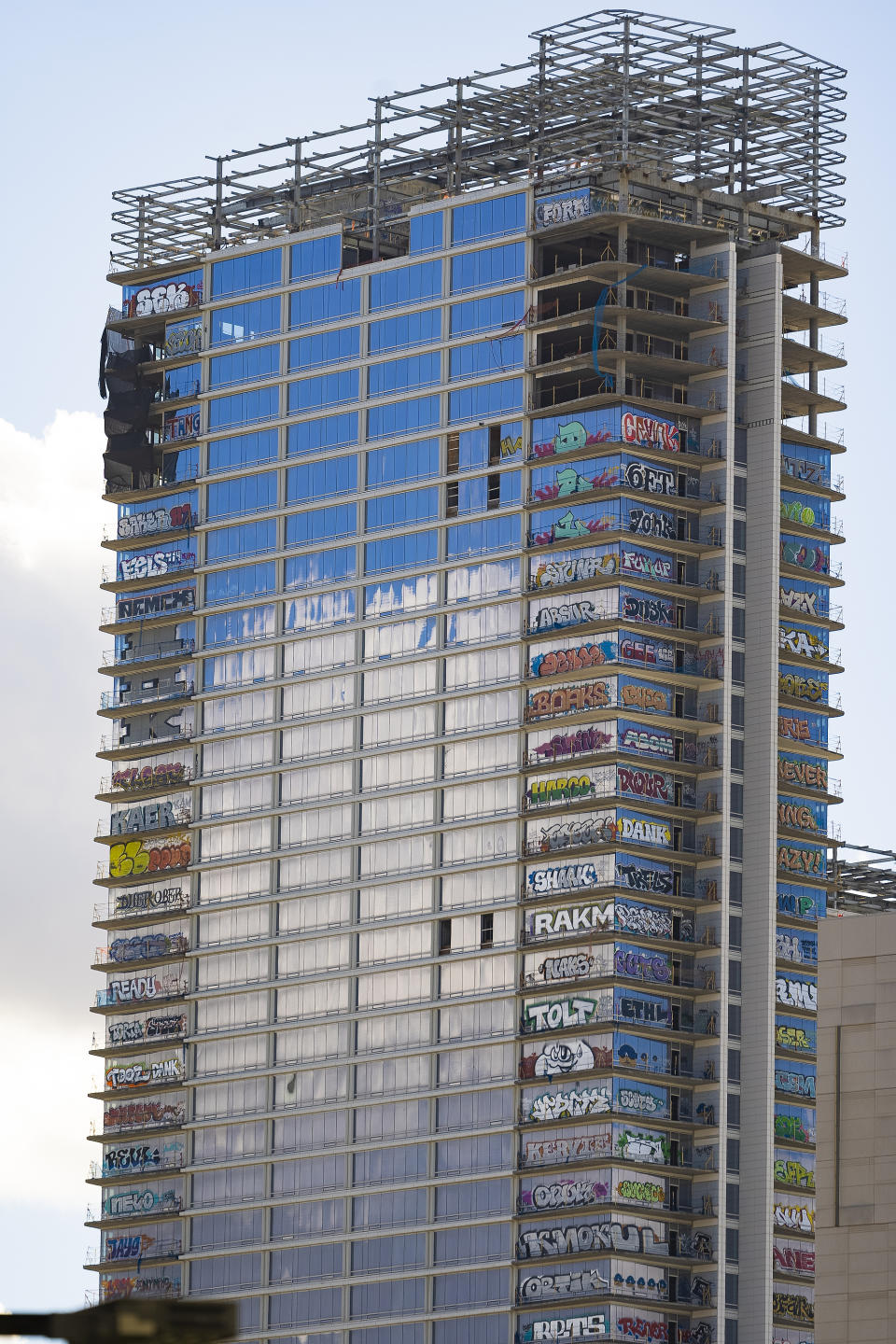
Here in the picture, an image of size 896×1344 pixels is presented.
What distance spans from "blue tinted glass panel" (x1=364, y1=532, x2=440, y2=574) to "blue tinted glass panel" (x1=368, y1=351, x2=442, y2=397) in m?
9.94

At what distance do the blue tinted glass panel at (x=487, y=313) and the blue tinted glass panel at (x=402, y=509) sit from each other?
34.7 feet

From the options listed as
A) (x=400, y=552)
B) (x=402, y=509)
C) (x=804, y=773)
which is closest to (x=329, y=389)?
(x=402, y=509)

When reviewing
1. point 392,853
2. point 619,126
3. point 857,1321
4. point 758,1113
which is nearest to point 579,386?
point 619,126

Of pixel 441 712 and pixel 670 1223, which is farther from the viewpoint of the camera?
pixel 441 712

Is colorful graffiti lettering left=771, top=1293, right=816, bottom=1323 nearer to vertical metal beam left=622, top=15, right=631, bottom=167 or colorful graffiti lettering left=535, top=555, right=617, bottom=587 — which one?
colorful graffiti lettering left=535, top=555, right=617, bottom=587

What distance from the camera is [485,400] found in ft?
610

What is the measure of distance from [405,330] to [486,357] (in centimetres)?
861

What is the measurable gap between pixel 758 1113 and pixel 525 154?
64.3 meters

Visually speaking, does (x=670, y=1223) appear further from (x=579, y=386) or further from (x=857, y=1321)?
(x=579, y=386)

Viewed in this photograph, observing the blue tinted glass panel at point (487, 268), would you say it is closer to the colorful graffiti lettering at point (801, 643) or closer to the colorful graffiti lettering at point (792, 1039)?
the colorful graffiti lettering at point (801, 643)

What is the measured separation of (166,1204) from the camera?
7766 inches

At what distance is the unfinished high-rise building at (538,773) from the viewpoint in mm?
172375

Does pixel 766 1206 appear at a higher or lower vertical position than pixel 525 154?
lower

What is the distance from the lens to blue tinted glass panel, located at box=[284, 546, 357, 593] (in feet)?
641
